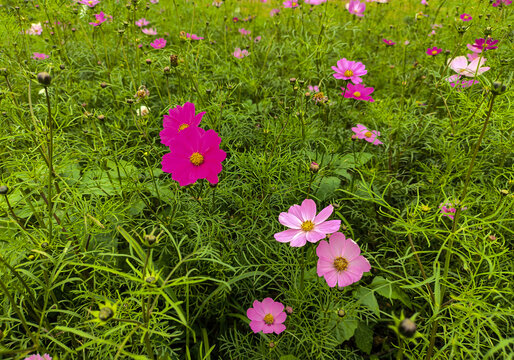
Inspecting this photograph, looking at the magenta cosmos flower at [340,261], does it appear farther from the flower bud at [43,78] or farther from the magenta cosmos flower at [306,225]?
the flower bud at [43,78]

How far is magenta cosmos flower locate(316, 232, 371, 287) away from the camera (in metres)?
0.78

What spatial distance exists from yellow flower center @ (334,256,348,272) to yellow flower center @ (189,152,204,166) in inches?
16.6

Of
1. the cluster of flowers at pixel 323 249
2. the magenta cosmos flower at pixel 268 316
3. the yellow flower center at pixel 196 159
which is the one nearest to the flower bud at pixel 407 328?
the cluster of flowers at pixel 323 249

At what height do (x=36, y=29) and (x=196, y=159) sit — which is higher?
(x=196, y=159)

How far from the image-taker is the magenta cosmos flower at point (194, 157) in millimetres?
808

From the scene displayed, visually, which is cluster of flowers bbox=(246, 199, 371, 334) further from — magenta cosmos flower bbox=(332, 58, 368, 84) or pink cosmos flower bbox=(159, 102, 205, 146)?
magenta cosmos flower bbox=(332, 58, 368, 84)

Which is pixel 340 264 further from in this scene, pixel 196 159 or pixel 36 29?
pixel 36 29

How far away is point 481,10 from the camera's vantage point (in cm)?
164

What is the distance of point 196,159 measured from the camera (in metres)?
0.81

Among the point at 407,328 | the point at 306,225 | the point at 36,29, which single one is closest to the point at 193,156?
the point at 306,225

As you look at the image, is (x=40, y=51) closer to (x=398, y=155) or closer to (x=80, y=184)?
(x=80, y=184)

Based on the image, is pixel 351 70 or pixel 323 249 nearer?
pixel 323 249

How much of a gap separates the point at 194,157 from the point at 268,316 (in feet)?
1.55

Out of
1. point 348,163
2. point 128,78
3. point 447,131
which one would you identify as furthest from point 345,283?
point 128,78
